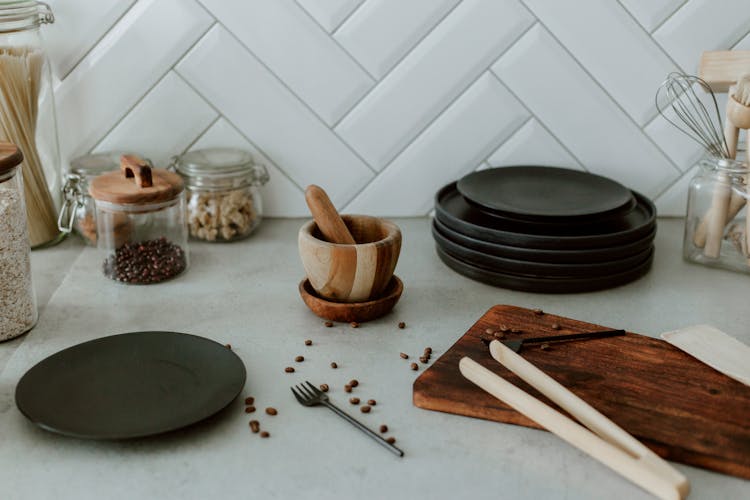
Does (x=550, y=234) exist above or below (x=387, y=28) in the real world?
below

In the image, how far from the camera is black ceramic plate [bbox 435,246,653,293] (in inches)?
48.7

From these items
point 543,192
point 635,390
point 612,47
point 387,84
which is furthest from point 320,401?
point 612,47

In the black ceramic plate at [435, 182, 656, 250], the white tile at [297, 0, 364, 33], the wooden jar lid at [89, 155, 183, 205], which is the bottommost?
the black ceramic plate at [435, 182, 656, 250]

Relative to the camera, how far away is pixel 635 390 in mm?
950

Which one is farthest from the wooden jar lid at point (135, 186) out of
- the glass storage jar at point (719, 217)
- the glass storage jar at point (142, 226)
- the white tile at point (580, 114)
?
the glass storage jar at point (719, 217)

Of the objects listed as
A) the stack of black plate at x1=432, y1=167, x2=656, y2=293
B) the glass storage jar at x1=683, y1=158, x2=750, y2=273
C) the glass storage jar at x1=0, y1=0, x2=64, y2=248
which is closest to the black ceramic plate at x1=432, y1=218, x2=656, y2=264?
the stack of black plate at x1=432, y1=167, x2=656, y2=293

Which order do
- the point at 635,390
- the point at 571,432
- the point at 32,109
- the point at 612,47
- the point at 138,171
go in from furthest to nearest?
the point at 612,47 → the point at 32,109 → the point at 138,171 → the point at 635,390 → the point at 571,432

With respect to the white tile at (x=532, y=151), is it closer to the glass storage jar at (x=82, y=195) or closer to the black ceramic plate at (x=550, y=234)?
the black ceramic plate at (x=550, y=234)

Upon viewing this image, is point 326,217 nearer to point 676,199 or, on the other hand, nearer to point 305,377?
point 305,377

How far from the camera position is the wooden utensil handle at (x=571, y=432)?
78 centimetres

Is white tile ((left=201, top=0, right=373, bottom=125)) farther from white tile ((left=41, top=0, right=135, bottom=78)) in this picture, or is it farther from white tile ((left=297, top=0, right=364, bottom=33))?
white tile ((left=41, top=0, right=135, bottom=78))

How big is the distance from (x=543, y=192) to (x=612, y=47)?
0.95 ft

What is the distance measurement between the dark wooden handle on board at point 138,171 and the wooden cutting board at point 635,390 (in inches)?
19.9

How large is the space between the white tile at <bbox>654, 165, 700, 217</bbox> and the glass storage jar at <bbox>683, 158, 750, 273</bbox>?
0.55 ft
